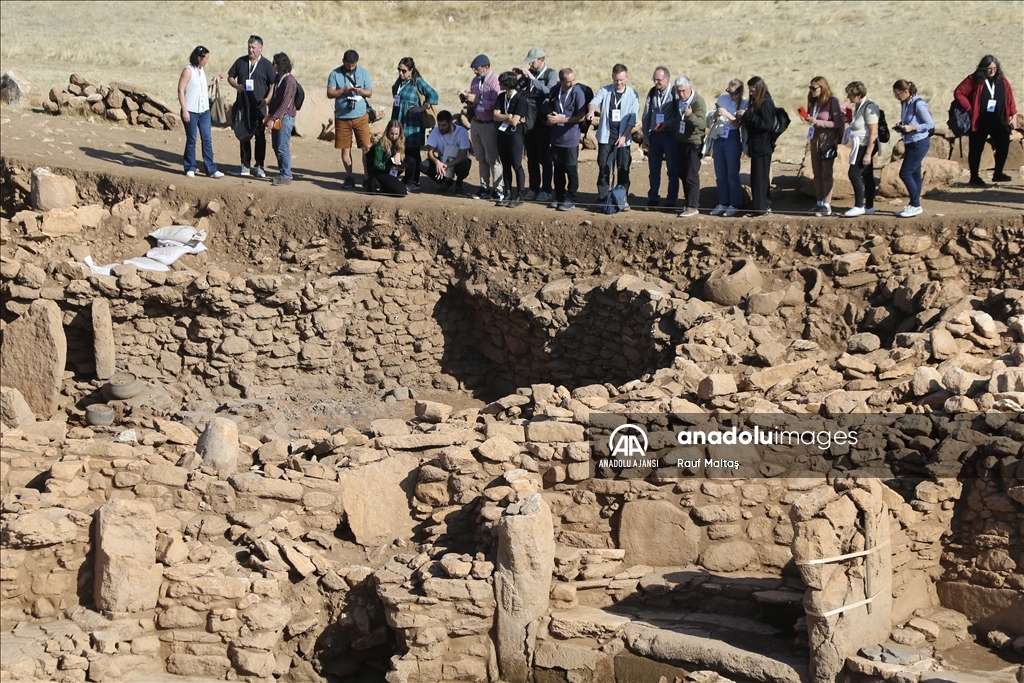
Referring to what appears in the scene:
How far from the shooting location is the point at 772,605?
7.30 metres

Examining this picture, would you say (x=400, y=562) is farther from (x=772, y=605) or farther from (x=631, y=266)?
(x=631, y=266)

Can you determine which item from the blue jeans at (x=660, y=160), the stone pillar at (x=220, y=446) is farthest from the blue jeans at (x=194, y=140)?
the stone pillar at (x=220, y=446)

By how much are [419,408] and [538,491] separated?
2263 millimetres

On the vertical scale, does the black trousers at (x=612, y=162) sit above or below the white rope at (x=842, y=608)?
above

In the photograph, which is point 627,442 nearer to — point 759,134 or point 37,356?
point 759,134

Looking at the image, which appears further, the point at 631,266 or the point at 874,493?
the point at 631,266

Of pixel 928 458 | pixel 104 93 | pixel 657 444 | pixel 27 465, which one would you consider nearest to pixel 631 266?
pixel 657 444

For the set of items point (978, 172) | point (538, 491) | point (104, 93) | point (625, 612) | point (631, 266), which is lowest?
point (625, 612)

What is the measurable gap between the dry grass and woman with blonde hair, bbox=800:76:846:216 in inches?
298

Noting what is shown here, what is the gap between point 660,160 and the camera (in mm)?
12789

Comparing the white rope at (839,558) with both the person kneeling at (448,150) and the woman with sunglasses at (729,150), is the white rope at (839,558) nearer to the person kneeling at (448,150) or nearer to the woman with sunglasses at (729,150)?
the woman with sunglasses at (729,150)

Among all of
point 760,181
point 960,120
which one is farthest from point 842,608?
point 960,120

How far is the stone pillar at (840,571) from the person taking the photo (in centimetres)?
655

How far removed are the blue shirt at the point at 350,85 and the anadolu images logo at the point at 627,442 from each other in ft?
23.4
